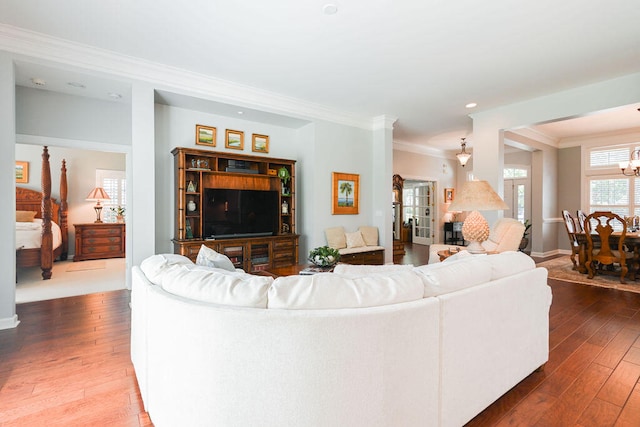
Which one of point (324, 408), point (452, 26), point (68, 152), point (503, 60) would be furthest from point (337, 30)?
point (68, 152)

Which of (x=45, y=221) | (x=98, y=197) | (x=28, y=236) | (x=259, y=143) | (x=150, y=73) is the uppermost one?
(x=150, y=73)

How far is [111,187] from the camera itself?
7.19 m

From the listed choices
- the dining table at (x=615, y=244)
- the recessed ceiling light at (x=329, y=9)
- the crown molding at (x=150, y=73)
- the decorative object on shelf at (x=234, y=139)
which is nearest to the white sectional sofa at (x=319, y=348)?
the recessed ceiling light at (x=329, y=9)

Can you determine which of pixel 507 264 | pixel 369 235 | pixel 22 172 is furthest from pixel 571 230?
pixel 22 172

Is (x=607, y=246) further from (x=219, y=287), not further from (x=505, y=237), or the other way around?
(x=219, y=287)

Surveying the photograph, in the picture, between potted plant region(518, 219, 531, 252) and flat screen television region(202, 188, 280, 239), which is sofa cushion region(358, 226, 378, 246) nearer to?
flat screen television region(202, 188, 280, 239)

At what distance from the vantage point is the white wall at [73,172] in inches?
247

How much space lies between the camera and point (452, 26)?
9.45ft

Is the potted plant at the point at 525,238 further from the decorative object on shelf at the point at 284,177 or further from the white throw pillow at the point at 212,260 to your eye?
the white throw pillow at the point at 212,260

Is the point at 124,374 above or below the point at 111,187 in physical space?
below

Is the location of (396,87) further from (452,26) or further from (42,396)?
(42,396)

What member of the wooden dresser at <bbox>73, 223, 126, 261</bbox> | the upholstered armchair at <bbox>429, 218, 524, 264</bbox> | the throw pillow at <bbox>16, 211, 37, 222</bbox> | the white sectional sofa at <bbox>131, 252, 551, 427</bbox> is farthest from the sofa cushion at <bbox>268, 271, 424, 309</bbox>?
the throw pillow at <bbox>16, 211, 37, 222</bbox>

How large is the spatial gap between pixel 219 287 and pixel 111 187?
7.45 m

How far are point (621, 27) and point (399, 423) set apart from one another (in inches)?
157
